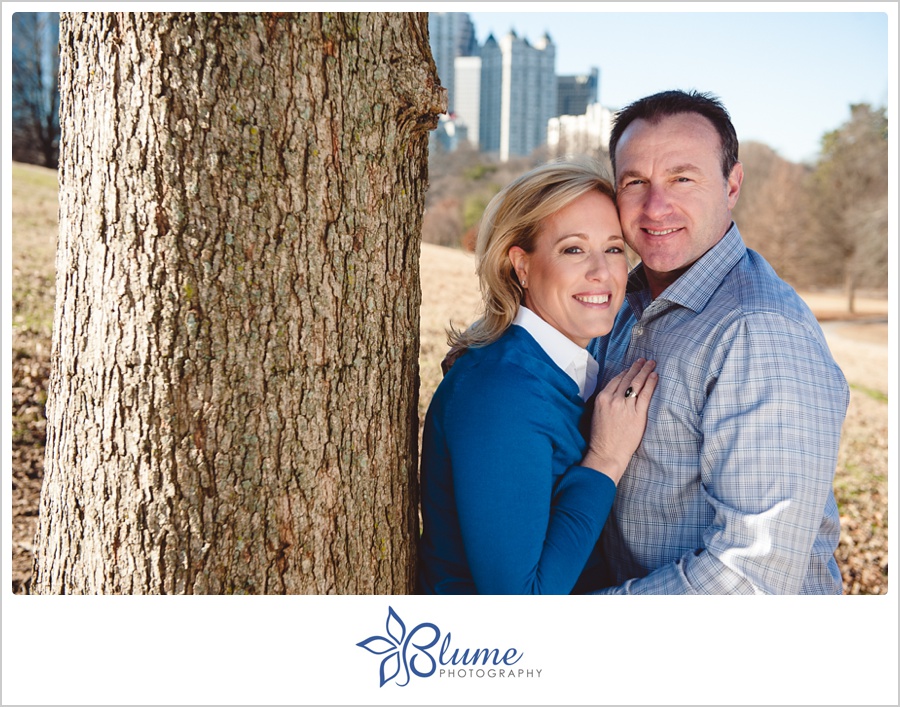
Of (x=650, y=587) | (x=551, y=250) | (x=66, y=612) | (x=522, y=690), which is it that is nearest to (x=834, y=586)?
(x=650, y=587)

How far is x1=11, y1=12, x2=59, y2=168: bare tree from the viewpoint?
34.7 feet

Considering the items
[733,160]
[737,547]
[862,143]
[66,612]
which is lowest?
[66,612]

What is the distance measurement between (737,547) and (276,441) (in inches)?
50.0

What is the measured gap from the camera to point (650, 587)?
6.44ft

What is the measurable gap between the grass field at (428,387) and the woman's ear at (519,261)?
30cm

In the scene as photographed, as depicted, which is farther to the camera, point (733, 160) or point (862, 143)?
point (862, 143)

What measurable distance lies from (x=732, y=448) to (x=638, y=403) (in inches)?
12.0

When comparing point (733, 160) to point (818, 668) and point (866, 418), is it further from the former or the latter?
point (866, 418)

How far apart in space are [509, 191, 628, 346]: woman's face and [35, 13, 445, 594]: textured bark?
0.49m

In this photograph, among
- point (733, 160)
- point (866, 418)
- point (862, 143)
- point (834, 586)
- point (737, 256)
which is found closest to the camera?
point (834, 586)

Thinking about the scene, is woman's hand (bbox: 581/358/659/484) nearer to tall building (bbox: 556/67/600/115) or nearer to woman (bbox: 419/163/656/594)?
woman (bbox: 419/163/656/594)

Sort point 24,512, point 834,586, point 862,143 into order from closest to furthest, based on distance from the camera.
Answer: point 834,586 < point 24,512 < point 862,143

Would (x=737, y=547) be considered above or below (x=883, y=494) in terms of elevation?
above

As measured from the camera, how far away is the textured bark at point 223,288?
5.36 ft
